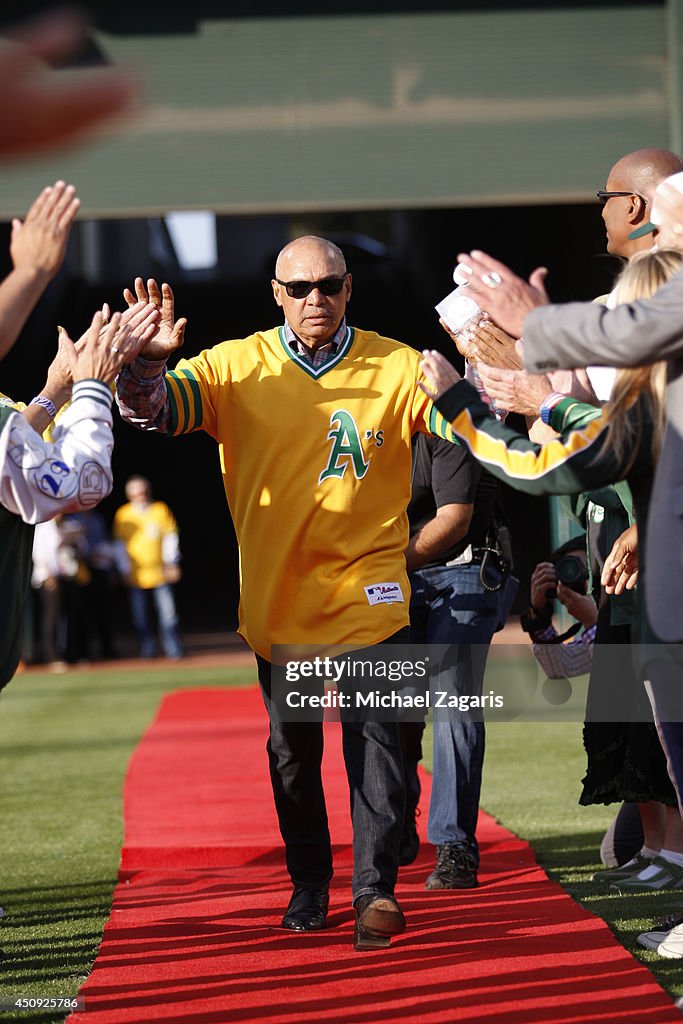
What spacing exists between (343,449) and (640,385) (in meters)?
1.25

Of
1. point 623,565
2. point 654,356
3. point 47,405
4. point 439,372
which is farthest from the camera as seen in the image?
point 623,565

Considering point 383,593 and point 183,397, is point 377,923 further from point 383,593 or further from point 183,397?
point 183,397

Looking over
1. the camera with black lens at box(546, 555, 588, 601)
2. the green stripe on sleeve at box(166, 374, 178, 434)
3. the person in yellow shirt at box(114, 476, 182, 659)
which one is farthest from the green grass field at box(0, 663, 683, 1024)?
the person in yellow shirt at box(114, 476, 182, 659)

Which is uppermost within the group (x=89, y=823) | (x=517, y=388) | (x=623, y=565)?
(x=517, y=388)

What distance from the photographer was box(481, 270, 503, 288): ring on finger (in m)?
3.67

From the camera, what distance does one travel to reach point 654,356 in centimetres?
333

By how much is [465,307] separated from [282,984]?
2.21 meters

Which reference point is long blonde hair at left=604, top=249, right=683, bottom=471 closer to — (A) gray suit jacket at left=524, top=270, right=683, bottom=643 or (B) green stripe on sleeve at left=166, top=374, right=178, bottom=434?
(A) gray suit jacket at left=524, top=270, right=683, bottom=643

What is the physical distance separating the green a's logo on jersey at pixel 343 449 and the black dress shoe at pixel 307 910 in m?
1.41

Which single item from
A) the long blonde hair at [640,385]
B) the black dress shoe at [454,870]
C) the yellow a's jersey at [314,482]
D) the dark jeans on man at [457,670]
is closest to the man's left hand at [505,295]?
the long blonde hair at [640,385]

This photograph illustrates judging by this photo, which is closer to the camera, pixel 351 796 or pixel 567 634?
pixel 351 796

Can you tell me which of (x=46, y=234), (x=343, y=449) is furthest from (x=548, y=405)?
(x=46, y=234)

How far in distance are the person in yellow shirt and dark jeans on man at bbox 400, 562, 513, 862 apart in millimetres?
13320

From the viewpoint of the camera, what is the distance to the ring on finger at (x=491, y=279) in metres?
3.67
